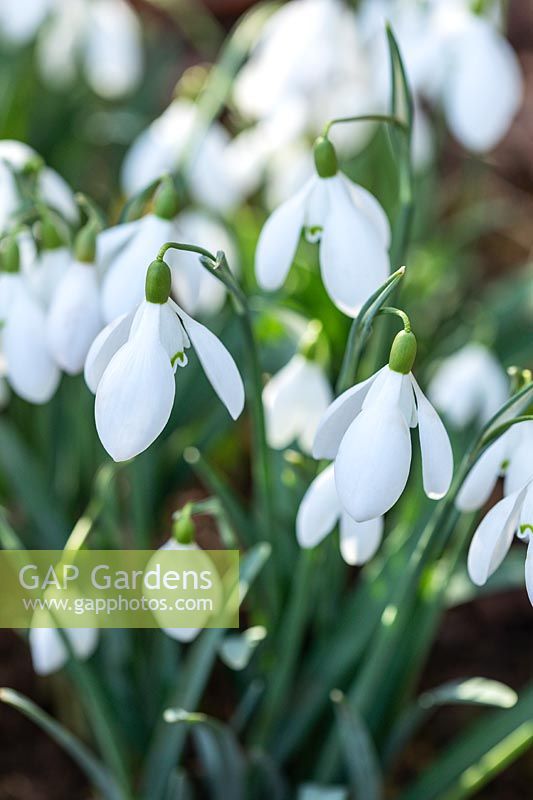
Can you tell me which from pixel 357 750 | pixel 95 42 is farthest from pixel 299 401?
pixel 95 42

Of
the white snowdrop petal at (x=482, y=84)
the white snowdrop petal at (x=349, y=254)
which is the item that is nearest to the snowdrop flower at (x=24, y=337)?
the white snowdrop petal at (x=349, y=254)

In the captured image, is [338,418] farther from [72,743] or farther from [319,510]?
[72,743]

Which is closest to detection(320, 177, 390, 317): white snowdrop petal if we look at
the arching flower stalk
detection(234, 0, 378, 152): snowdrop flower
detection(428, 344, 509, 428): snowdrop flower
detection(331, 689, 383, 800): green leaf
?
the arching flower stalk

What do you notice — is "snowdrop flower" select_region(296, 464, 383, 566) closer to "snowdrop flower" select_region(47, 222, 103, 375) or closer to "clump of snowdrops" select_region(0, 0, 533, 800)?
"clump of snowdrops" select_region(0, 0, 533, 800)

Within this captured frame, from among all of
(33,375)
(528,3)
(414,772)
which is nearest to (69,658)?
(33,375)

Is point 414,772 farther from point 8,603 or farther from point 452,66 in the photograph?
point 452,66

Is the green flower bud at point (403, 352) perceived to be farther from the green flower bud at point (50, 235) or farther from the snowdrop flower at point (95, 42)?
the snowdrop flower at point (95, 42)
